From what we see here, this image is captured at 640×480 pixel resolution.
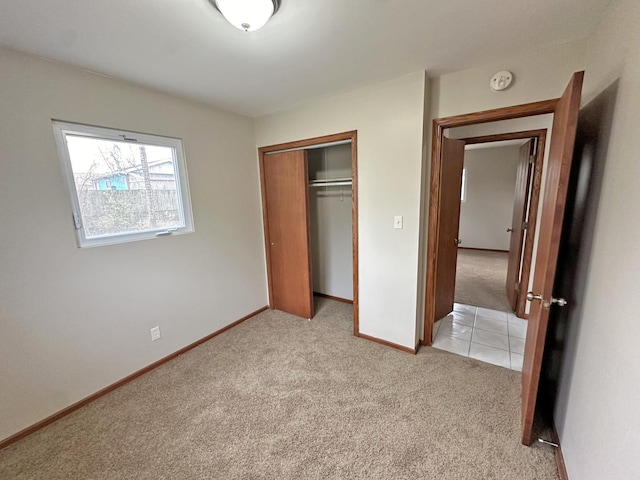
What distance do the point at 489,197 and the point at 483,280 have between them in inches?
111

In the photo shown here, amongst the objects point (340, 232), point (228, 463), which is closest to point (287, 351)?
point (228, 463)

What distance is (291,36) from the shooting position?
1.43 m

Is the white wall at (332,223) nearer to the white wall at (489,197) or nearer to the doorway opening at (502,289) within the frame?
the doorway opening at (502,289)

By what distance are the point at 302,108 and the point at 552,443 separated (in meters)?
3.05

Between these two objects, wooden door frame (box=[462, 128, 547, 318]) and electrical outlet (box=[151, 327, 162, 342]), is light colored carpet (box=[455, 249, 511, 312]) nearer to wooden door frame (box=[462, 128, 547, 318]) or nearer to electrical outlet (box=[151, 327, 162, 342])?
wooden door frame (box=[462, 128, 547, 318])

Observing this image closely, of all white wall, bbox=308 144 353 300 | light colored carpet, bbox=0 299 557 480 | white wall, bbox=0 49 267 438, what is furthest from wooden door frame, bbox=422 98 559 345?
white wall, bbox=0 49 267 438

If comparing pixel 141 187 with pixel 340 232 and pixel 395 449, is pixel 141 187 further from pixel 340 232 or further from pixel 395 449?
pixel 395 449

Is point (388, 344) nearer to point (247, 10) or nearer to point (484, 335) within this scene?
point (484, 335)

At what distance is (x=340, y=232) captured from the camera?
331 cm

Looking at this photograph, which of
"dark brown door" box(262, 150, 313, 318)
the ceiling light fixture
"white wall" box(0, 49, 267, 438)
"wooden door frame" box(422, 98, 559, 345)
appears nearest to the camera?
the ceiling light fixture

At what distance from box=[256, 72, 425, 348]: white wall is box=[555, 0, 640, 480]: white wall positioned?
1.02 m

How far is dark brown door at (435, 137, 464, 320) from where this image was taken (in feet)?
7.67

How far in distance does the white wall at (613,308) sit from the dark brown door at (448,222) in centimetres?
105

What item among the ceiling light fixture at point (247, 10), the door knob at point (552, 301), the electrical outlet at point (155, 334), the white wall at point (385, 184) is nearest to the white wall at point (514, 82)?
the white wall at point (385, 184)
